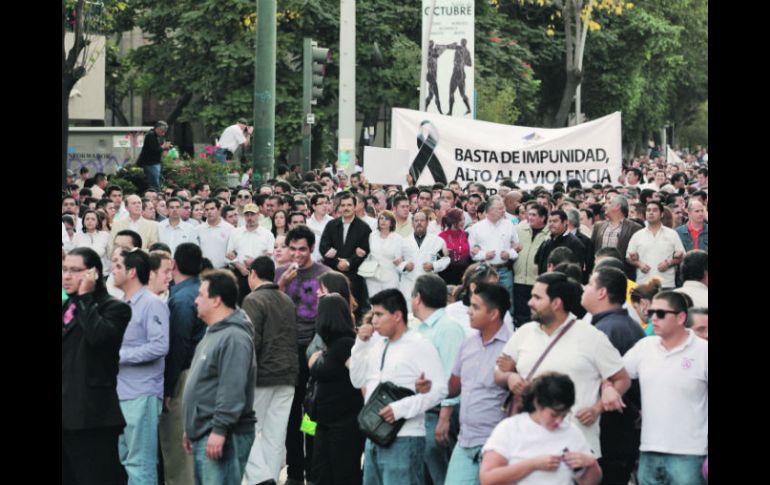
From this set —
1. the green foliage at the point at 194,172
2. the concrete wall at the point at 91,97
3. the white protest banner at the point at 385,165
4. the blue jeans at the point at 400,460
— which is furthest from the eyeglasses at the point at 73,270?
the concrete wall at the point at 91,97

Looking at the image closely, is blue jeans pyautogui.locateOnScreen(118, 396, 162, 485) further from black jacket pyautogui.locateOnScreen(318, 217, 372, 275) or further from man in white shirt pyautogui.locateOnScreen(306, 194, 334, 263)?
man in white shirt pyautogui.locateOnScreen(306, 194, 334, 263)

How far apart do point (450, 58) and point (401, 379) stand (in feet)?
65.3

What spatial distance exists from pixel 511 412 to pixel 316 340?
188 cm

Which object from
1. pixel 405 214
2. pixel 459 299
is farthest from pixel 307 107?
pixel 459 299

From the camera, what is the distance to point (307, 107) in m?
21.8

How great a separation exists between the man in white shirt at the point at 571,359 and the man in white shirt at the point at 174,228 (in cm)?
811

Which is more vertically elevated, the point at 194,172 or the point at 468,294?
the point at 194,172

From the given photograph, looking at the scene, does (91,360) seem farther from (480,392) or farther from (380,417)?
(480,392)

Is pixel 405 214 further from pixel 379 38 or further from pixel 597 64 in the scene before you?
pixel 597 64

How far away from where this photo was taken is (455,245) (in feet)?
49.8

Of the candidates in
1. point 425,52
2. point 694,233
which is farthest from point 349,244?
point 425,52

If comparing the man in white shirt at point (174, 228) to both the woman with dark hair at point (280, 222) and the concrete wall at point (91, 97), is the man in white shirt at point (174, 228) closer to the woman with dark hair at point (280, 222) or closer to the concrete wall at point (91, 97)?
the woman with dark hair at point (280, 222)

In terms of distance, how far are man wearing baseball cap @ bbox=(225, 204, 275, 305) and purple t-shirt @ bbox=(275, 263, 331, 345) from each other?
148 inches

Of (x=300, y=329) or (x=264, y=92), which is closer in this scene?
(x=300, y=329)
